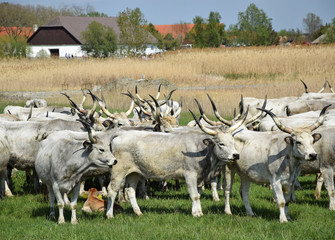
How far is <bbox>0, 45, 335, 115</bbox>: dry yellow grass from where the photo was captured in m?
37.4

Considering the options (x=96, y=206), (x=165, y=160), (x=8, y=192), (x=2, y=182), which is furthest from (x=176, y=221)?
(x=8, y=192)

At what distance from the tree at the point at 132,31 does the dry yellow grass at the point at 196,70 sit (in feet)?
51.2

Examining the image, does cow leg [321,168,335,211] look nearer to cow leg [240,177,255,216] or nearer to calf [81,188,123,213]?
cow leg [240,177,255,216]

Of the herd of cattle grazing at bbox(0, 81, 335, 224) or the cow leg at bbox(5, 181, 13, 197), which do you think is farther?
the cow leg at bbox(5, 181, 13, 197)

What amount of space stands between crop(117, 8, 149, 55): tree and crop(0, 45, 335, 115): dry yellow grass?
51.2 ft

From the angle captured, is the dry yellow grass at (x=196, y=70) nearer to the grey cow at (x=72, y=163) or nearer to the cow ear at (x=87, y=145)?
the grey cow at (x=72, y=163)

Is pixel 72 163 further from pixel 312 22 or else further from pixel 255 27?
pixel 312 22

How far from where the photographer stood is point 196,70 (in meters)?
41.6

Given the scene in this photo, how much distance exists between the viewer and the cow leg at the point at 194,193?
390 inches

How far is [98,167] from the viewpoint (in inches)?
378

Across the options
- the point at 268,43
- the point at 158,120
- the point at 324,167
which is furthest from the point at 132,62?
the point at 268,43

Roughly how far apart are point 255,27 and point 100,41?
33.9 meters

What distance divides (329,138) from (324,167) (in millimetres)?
618

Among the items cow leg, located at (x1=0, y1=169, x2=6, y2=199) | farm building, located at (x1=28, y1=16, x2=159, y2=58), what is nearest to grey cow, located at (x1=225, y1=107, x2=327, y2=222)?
cow leg, located at (x1=0, y1=169, x2=6, y2=199)
